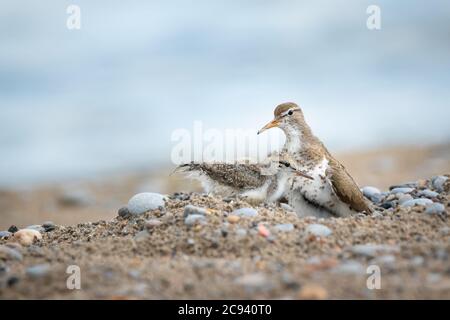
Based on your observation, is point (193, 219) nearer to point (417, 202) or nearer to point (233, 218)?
point (233, 218)

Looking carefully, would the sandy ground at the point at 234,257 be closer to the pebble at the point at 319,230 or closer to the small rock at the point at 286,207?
the pebble at the point at 319,230

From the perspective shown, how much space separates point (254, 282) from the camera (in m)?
5.25

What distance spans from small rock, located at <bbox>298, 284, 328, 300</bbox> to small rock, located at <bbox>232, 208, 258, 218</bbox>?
75.8 inches

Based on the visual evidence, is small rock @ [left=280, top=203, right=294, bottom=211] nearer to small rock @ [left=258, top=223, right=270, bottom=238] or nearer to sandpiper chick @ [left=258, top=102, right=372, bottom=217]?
sandpiper chick @ [left=258, top=102, right=372, bottom=217]

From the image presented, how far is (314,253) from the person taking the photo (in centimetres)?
595

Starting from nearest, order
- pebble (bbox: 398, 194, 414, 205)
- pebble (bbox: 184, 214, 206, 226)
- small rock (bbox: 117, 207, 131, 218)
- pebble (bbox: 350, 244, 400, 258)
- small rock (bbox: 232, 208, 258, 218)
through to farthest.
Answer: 1. pebble (bbox: 350, 244, 400, 258)
2. pebble (bbox: 184, 214, 206, 226)
3. small rock (bbox: 232, 208, 258, 218)
4. small rock (bbox: 117, 207, 131, 218)
5. pebble (bbox: 398, 194, 414, 205)

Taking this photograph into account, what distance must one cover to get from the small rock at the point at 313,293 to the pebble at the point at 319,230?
4.10 ft

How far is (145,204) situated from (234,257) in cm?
209

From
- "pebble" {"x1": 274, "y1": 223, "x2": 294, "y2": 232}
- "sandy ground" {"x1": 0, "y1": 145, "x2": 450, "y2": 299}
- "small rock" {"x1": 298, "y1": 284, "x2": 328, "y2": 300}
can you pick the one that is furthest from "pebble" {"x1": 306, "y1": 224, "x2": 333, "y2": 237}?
"small rock" {"x1": 298, "y1": 284, "x2": 328, "y2": 300}

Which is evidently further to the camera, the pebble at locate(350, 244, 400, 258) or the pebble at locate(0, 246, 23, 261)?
the pebble at locate(0, 246, 23, 261)

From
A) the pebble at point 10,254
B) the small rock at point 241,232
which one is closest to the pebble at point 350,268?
the small rock at point 241,232

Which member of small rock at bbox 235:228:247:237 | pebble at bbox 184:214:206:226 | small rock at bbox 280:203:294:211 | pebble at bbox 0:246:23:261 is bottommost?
pebble at bbox 0:246:23:261

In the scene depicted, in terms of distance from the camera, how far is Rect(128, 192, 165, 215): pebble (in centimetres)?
771
